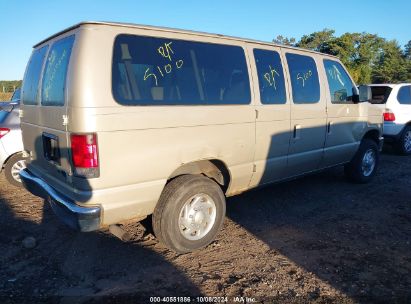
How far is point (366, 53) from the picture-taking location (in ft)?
190

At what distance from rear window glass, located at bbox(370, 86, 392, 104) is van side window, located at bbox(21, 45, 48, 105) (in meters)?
7.76

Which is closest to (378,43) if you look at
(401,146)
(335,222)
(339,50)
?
(339,50)

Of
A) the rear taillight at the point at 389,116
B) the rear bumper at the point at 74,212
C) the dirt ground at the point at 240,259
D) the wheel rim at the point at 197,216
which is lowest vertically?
the dirt ground at the point at 240,259

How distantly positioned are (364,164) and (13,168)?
20.1 feet

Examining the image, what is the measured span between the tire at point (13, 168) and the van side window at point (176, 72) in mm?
3881

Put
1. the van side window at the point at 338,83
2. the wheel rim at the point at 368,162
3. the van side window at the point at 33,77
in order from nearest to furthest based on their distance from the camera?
the van side window at the point at 33,77
the van side window at the point at 338,83
the wheel rim at the point at 368,162

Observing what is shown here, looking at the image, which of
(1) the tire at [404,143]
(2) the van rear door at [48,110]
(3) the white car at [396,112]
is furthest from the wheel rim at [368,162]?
(2) the van rear door at [48,110]

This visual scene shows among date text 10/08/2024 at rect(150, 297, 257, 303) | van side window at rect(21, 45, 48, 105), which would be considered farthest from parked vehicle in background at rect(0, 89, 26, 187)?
date text 10/08/2024 at rect(150, 297, 257, 303)

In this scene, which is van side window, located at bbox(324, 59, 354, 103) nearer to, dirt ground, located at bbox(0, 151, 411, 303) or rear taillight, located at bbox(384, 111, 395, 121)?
dirt ground, located at bbox(0, 151, 411, 303)

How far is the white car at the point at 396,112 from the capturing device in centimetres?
867

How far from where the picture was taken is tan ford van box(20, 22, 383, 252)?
297cm

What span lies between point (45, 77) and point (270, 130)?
2578 mm

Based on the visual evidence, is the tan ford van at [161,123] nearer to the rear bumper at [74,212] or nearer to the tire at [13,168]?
the rear bumper at [74,212]

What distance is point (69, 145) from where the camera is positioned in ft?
9.93
